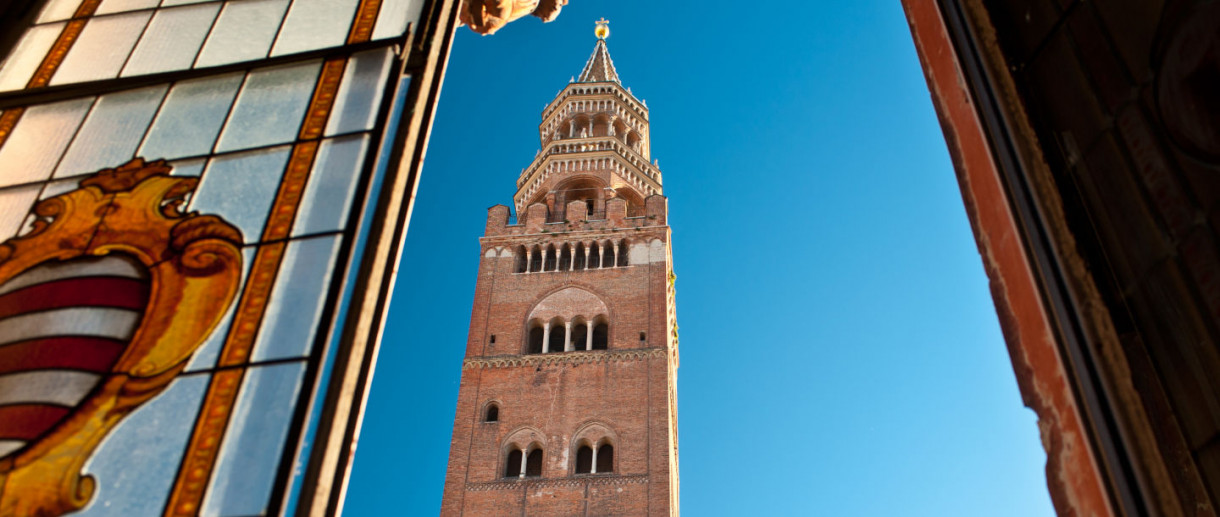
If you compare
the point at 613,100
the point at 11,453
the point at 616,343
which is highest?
the point at 613,100

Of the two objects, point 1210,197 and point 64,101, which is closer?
point 1210,197

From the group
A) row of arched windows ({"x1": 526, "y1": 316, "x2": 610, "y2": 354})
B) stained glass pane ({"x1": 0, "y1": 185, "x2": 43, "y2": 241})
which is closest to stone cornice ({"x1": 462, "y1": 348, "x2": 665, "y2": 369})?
row of arched windows ({"x1": 526, "y1": 316, "x2": 610, "y2": 354})

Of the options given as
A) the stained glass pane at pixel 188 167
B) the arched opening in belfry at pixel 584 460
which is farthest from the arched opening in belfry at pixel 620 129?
the stained glass pane at pixel 188 167

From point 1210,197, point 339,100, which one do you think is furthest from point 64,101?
point 1210,197

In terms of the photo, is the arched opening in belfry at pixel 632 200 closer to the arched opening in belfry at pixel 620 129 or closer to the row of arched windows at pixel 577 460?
the arched opening in belfry at pixel 620 129

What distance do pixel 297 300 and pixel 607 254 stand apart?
28768 millimetres

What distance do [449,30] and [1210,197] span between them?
275cm

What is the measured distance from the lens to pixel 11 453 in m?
2.62

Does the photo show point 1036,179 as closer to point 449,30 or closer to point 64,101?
point 449,30

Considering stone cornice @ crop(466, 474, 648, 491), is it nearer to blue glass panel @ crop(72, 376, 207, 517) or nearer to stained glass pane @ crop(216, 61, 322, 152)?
stained glass pane @ crop(216, 61, 322, 152)

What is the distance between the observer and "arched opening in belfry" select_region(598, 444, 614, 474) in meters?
26.3

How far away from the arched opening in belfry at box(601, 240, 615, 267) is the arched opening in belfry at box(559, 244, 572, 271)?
103cm

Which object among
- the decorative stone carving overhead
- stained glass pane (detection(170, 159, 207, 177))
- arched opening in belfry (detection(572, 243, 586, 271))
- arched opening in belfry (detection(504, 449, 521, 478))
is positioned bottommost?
stained glass pane (detection(170, 159, 207, 177))

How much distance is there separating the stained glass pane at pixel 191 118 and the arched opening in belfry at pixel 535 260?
27614 millimetres
